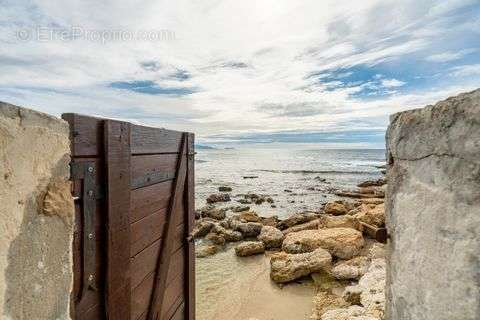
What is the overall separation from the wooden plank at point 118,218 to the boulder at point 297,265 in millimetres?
5966

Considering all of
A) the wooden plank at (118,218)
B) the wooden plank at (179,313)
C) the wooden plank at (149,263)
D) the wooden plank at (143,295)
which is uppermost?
the wooden plank at (118,218)

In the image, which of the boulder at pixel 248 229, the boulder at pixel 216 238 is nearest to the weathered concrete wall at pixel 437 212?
the boulder at pixel 216 238

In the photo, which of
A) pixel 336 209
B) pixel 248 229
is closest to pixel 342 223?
pixel 248 229

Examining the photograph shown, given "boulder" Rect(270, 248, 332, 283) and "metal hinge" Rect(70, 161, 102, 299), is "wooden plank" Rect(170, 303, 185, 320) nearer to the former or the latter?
"metal hinge" Rect(70, 161, 102, 299)

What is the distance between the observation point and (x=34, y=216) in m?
1.66

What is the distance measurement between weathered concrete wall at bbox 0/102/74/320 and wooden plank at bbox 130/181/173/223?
97cm

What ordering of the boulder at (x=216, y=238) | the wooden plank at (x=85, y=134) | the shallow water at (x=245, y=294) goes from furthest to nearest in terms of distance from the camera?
the boulder at (x=216, y=238) < the shallow water at (x=245, y=294) < the wooden plank at (x=85, y=134)

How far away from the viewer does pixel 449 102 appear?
5.24 feet

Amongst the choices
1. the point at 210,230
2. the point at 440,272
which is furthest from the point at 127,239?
the point at 210,230

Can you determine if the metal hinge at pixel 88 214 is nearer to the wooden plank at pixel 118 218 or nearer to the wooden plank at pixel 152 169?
the wooden plank at pixel 118 218

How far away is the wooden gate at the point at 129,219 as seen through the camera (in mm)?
2191

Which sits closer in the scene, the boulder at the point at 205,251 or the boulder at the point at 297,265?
the boulder at the point at 297,265

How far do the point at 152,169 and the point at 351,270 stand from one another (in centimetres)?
632

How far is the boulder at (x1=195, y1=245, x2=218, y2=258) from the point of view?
1059 centimetres
